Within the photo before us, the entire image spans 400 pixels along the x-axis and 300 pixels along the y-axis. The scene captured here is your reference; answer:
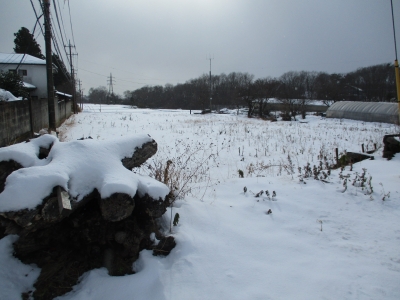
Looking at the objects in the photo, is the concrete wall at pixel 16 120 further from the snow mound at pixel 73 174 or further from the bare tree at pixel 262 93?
the bare tree at pixel 262 93

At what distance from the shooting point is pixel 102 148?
293 centimetres

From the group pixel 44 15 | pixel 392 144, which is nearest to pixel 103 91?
pixel 44 15

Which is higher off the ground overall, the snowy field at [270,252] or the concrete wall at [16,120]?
the concrete wall at [16,120]

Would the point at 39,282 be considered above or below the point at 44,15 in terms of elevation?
below

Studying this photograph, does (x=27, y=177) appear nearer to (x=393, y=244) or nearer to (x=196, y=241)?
(x=196, y=241)

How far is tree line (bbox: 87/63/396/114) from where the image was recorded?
36219 millimetres

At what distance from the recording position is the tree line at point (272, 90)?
3622 cm

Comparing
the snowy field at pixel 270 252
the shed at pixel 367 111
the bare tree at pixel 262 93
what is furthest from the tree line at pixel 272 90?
the snowy field at pixel 270 252

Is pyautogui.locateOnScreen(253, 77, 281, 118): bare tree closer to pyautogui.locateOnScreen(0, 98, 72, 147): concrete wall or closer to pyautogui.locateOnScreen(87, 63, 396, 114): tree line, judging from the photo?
pyautogui.locateOnScreen(87, 63, 396, 114): tree line

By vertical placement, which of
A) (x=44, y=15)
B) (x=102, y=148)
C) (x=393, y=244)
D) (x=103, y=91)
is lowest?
(x=393, y=244)

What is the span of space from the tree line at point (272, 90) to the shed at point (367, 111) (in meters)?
4.59

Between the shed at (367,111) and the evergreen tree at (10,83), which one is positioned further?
the shed at (367,111)

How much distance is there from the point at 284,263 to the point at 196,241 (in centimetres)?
93

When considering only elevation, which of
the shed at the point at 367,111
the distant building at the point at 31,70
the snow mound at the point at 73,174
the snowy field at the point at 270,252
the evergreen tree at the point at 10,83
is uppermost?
the distant building at the point at 31,70
